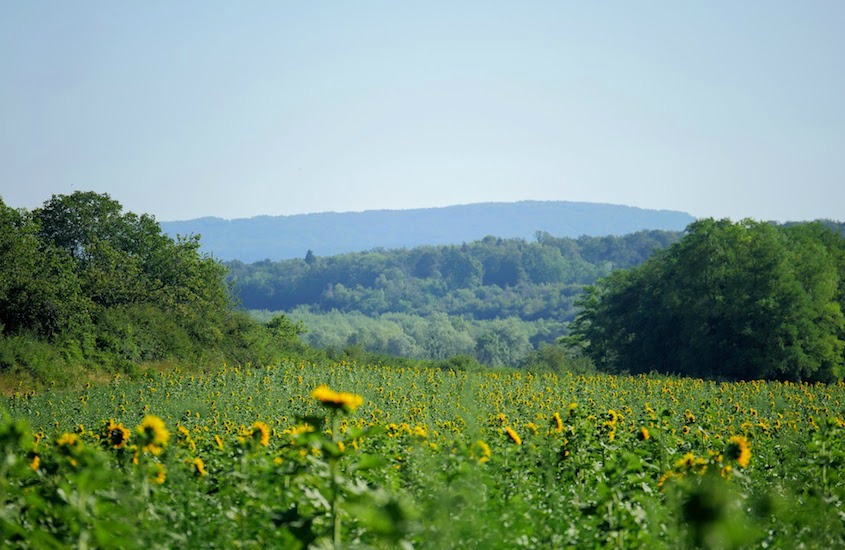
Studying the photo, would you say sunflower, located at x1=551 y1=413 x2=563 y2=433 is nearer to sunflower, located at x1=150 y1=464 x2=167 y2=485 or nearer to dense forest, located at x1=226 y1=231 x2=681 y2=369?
sunflower, located at x1=150 y1=464 x2=167 y2=485

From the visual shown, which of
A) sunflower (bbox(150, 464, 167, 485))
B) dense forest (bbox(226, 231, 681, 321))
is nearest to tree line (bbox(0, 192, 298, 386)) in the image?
sunflower (bbox(150, 464, 167, 485))

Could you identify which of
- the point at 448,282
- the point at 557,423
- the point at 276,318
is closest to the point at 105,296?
the point at 276,318

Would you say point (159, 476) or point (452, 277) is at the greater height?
point (159, 476)

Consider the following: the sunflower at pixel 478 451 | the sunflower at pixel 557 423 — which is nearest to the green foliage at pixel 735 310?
the sunflower at pixel 557 423

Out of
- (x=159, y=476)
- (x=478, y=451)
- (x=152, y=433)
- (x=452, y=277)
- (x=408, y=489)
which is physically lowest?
(x=452, y=277)

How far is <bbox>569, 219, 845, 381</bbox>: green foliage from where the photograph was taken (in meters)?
35.9

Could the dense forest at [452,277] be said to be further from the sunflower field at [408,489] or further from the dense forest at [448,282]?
the sunflower field at [408,489]

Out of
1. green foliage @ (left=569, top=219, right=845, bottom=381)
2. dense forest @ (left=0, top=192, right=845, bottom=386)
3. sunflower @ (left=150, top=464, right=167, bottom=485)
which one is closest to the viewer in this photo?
sunflower @ (left=150, top=464, right=167, bottom=485)

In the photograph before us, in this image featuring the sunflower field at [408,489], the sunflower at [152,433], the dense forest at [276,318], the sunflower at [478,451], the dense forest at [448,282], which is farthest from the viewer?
the dense forest at [448,282]

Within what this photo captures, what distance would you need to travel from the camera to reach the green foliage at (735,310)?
35.9 meters

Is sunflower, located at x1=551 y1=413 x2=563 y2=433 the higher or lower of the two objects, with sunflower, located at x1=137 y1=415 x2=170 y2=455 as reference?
lower

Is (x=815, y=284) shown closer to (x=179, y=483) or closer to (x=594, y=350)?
(x=594, y=350)

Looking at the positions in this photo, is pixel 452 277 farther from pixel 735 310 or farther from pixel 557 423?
pixel 557 423

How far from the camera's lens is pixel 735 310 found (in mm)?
36781
